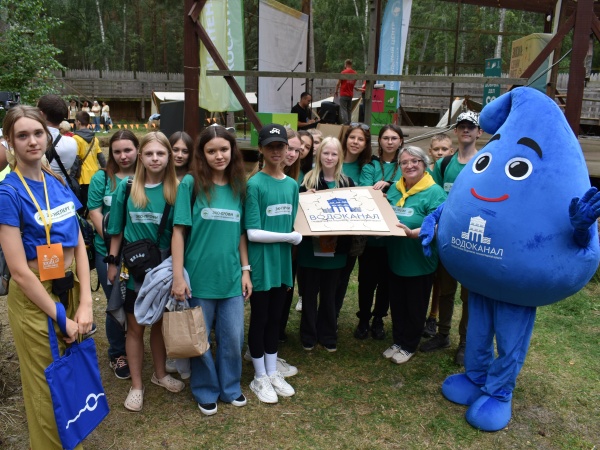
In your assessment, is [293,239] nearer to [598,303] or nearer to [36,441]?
[36,441]

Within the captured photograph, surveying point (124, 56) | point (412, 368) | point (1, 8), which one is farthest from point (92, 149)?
point (124, 56)

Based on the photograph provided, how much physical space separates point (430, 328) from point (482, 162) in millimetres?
2001

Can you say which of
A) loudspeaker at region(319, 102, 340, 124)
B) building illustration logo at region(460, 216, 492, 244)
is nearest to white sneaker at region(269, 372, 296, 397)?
building illustration logo at region(460, 216, 492, 244)

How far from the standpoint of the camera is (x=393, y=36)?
10.9 metres

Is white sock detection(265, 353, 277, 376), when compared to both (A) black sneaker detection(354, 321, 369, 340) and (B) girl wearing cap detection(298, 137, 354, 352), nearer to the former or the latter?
(B) girl wearing cap detection(298, 137, 354, 352)

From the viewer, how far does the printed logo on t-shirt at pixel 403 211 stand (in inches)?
149

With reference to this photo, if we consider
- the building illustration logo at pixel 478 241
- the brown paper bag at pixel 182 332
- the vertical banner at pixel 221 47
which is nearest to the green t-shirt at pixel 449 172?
the building illustration logo at pixel 478 241

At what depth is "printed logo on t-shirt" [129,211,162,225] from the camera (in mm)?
3123

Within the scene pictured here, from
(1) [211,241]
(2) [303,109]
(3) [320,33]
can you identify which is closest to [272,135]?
(1) [211,241]

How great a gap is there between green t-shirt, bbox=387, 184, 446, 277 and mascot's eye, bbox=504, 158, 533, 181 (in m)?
0.85

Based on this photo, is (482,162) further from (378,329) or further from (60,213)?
(60,213)

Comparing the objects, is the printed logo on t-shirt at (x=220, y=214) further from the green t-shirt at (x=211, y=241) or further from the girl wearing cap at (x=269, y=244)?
the girl wearing cap at (x=269, y=244)

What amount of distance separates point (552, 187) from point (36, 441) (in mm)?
2968

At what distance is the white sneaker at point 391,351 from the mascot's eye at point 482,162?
5.57 ft
